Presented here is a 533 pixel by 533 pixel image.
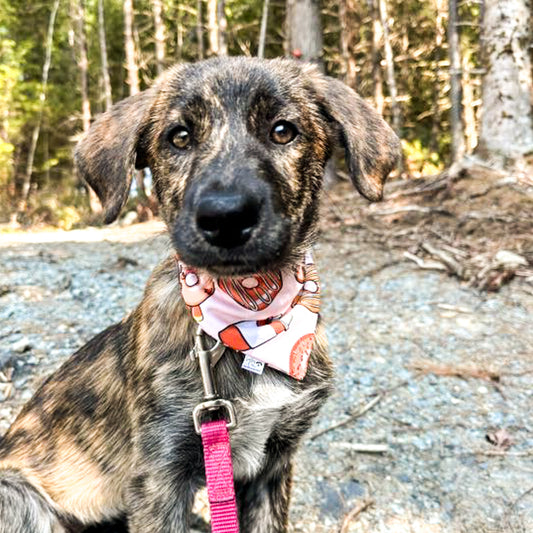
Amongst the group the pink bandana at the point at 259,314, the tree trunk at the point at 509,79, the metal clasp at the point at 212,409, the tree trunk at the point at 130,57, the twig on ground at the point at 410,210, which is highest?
the tree trunk at the point at 130,57

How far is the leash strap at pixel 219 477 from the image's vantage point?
1.84 meters

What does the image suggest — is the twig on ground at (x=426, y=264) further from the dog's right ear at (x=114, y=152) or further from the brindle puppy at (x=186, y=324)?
the dog's right ear at (x=114, y=152)

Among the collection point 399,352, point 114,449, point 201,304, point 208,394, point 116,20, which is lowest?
point 399,352

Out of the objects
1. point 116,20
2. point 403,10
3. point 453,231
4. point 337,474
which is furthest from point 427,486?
point 116,20

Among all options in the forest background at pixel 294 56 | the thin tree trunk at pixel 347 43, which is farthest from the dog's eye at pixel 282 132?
the thin tree trunk at pixel 347 43

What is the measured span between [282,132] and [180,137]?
42 centimetres

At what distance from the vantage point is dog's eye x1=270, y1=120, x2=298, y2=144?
2248 mm

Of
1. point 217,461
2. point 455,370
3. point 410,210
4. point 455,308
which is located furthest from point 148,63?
point 217,461

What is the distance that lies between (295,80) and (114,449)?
1.77m

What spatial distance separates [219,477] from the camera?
1.84 meters

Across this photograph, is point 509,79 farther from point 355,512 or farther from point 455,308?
point 355,512

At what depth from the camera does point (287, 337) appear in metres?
2.14

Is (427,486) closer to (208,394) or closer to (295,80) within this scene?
(208,394)

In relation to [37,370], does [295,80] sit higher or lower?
higher
